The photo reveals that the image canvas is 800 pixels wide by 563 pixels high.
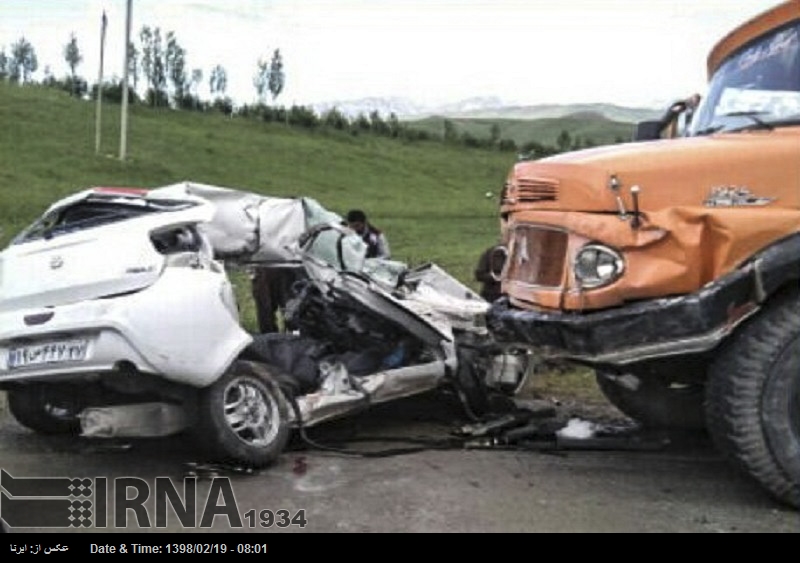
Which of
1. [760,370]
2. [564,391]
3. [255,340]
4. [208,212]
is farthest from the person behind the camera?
[564,391]

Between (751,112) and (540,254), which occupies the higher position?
(751,112)

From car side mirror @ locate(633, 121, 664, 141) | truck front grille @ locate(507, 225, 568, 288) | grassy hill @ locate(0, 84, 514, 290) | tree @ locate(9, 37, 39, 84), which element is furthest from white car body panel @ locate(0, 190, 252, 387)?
tree @ locate(9, 37, 39, 84)

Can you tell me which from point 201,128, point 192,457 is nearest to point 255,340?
point 192,457

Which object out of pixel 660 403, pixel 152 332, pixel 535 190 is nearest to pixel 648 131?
pixel 535 190

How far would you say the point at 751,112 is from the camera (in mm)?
5879

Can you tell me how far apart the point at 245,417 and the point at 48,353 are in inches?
44.3

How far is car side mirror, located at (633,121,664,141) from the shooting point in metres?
7.12

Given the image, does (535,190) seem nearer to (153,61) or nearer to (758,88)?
(758,88)

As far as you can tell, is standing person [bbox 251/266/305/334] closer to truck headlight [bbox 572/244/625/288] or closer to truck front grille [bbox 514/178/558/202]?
truck front grille [bbox 514/178/558/202]

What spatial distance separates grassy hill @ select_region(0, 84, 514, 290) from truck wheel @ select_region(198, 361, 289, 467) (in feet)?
51.7

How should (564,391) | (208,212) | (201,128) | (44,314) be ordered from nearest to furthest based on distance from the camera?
(44,314) < (208,212) < (564,391) < (201,128)

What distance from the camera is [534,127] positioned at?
94500 millimetres
